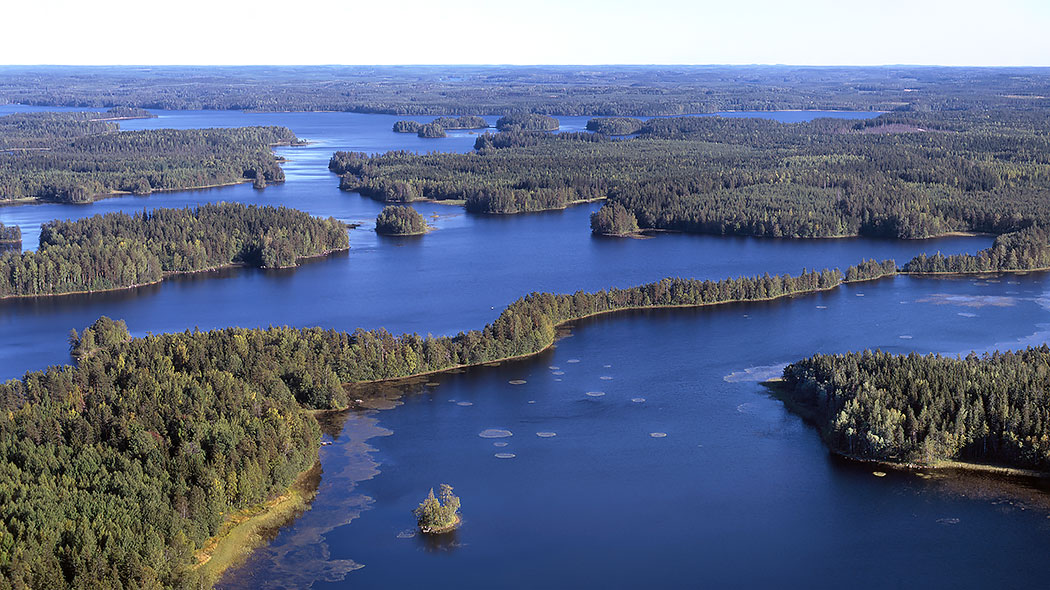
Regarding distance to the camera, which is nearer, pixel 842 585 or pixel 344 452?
pixel 842 585

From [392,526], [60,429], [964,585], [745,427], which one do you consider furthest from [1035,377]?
[60,429]

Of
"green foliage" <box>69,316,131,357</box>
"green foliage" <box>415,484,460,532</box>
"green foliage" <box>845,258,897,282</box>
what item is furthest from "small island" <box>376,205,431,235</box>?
"green foliage" <box>415,484,460,532</box>

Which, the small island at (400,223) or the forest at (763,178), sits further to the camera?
the small island at (400,223)

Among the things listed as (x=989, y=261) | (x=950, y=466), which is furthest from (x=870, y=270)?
(x=950, y=466)

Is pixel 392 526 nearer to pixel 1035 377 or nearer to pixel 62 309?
pixel 1035 377

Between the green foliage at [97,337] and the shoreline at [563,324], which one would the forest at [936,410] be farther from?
the green foliage at [97,337]

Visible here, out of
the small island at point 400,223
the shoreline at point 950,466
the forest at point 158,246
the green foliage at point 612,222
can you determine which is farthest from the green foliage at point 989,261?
the forest at point 158,246
